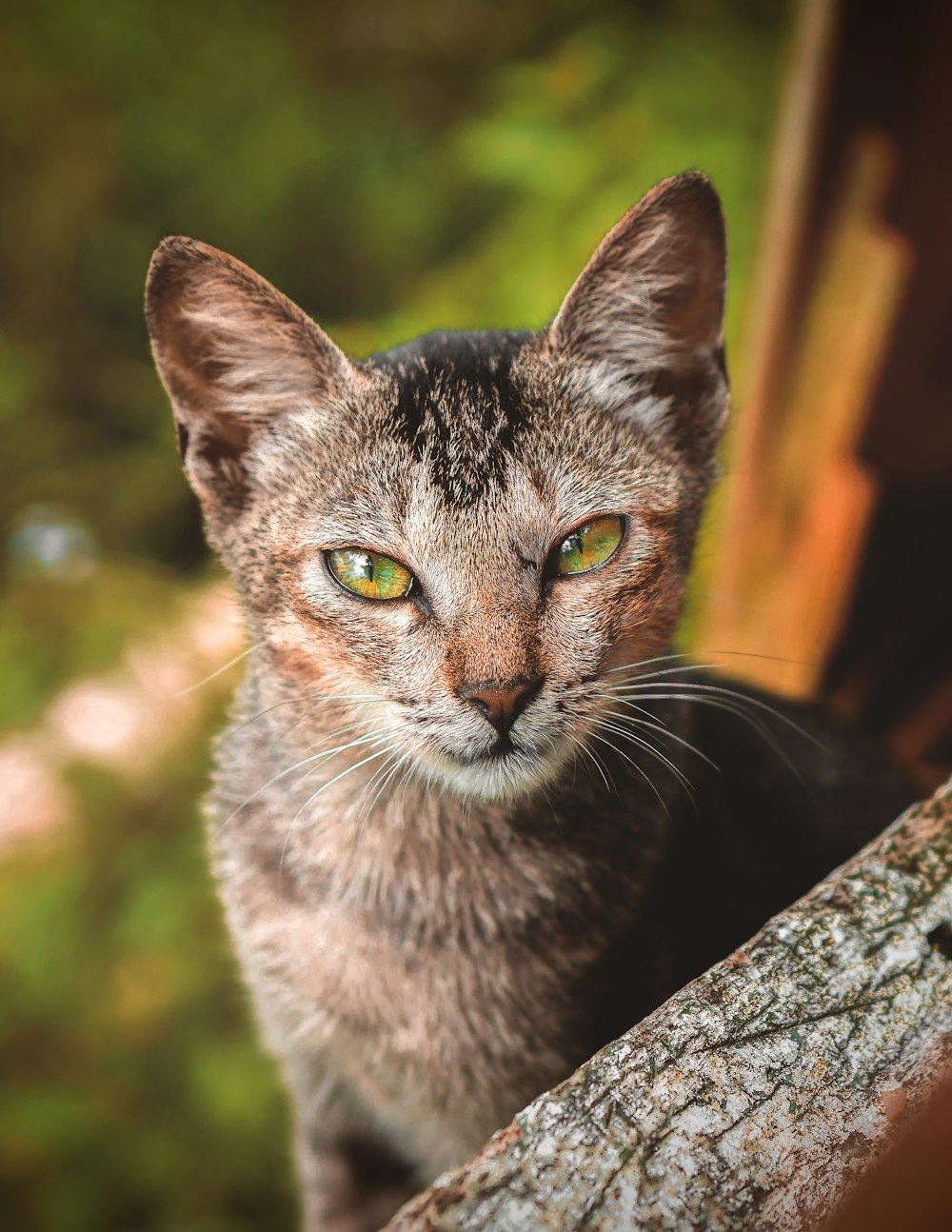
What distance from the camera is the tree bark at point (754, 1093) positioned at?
2.43ft

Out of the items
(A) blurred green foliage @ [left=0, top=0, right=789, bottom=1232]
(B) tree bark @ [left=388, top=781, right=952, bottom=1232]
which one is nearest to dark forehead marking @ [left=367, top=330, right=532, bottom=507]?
(B) tree bark @ [left=388, top=781, right=952, bottom=1232]

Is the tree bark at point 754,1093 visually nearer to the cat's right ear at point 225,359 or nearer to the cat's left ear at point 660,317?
the cat's left ear at point 660,317

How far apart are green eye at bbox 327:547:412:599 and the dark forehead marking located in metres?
0.12

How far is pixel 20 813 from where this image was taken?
9.11 ft

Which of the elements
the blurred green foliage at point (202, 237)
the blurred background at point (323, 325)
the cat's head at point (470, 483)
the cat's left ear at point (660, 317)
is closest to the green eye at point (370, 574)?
the cat's head at point (470, 483)

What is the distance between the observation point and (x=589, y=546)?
1.24 metres

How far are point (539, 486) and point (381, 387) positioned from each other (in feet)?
0.89

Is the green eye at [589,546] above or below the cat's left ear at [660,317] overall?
below

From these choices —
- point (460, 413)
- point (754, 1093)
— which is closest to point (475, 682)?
point (460, 413)

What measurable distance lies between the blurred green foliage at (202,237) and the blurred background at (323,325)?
0.01 m

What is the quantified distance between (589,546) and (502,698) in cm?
26

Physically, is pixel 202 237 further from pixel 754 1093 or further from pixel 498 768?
pixel 754 1093

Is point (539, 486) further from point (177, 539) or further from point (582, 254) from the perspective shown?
point (177, 539)

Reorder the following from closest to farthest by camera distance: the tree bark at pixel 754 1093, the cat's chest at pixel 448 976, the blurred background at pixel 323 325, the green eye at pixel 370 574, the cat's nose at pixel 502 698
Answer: the tree bark at pixel 754 1093 < the cat's nose at pixel 502 698 < the green eye at pixel 370 574 < the cat's chest at pixel 448 976 < the blurred background at pixel 323 325
